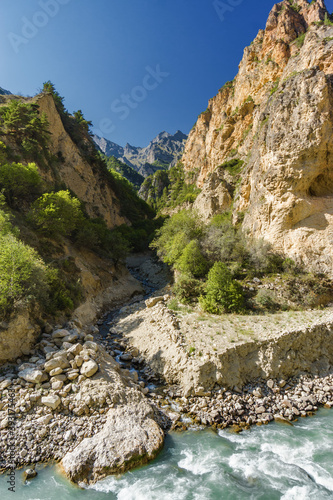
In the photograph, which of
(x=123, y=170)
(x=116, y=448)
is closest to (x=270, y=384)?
(x=116, y=448)

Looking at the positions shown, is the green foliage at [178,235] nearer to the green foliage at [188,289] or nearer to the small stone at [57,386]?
the green foliage at [188,289]

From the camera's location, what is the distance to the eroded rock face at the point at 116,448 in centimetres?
781

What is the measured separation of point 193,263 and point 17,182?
20.0 metres

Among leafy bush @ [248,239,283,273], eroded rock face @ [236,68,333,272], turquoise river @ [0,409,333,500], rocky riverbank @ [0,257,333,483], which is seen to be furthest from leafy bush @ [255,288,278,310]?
turquoise river @ [0,409,333,500]

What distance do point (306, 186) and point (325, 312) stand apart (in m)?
11.7

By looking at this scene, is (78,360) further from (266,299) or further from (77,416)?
(266,299)

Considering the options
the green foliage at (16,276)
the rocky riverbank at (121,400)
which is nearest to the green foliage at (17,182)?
the green foliage at (16,276)

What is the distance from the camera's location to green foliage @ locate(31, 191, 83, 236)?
75.9 ft

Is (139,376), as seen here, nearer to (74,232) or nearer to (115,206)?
(74,232)

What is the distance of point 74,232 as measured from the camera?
29.2m

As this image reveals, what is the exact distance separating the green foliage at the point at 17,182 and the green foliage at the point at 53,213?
7.92 feet

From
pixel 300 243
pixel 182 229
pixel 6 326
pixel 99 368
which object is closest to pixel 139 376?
pixel 99 368

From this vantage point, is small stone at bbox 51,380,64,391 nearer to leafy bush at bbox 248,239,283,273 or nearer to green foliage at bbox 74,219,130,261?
leafy bush at bbox 248,239,283,273

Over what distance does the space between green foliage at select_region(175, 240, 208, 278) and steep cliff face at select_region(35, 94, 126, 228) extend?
24.8m
